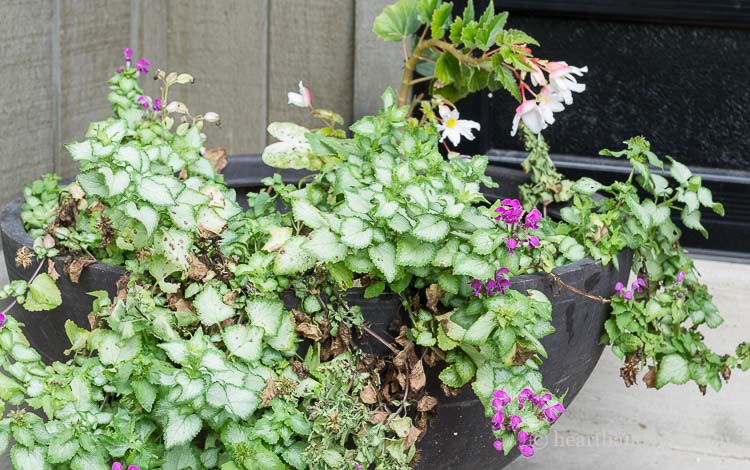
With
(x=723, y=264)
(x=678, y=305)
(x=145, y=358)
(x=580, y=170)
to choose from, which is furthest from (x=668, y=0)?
(x=145, y=358)

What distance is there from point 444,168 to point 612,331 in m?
0.35

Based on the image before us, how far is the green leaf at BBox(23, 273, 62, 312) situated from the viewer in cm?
130

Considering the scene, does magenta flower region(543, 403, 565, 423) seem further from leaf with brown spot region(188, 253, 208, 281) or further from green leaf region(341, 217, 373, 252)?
leaf with brown spot region(188, 253, 208, 281)

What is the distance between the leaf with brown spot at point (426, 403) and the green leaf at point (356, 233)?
216 mm

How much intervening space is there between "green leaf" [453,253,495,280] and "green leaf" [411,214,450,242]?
0.11 feet

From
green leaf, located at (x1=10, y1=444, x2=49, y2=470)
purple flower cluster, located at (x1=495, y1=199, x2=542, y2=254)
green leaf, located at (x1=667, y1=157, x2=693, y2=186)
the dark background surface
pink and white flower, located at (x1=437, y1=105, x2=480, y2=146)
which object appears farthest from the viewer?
the dark background surface

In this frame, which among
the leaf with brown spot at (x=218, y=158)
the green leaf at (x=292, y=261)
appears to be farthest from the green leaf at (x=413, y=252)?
the leaf with brown spot at (x=218, y=158)

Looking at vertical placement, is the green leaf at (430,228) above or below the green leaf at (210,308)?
above

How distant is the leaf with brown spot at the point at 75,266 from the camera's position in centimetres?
128

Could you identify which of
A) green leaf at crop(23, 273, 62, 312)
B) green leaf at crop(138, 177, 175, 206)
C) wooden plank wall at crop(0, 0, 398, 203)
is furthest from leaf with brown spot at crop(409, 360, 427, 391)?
wooden plank wall at crop(0, 0, 398, 203)

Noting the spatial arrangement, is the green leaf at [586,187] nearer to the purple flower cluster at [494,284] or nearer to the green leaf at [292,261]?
the purple flower cluster at [494,284]

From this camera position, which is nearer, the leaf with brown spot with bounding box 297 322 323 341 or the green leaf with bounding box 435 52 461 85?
the leaf with brown spot with bounding box 297 322 323 341

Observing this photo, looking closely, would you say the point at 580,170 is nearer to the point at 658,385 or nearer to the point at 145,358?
the point at 658,385

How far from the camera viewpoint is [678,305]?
1.54m
